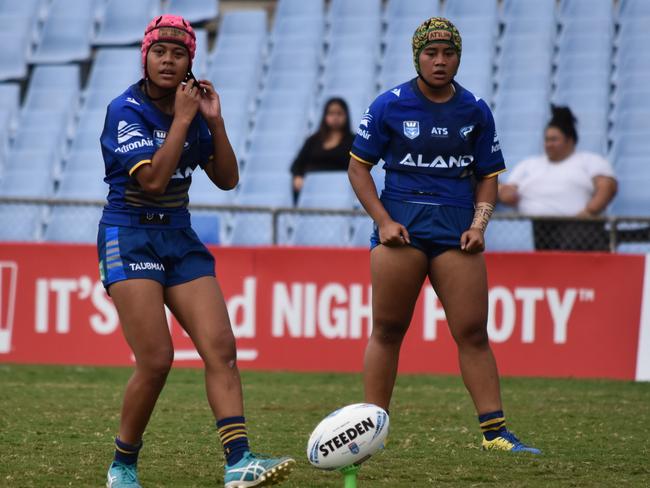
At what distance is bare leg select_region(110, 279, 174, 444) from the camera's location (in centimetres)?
489

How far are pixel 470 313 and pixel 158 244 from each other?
68.2 inches

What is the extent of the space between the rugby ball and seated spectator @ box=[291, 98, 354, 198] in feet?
22.3

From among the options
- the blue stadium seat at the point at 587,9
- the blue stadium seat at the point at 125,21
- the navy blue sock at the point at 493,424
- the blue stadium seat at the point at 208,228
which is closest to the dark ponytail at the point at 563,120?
the blue stadium seat at the point at 208,228

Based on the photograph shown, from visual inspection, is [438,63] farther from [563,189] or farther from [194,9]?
[194,9]

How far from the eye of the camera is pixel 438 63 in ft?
19.1

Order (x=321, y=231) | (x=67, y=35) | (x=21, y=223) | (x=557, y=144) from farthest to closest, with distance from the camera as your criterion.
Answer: (x=67, y=35), (x=21, y=223), (x=321, y=231), (x=557, y=144)

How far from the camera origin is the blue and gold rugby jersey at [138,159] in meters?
4.88

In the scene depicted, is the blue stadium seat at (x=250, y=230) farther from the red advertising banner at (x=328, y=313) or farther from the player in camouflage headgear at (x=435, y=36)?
the player in camouflage headgear at (x=435, y=36)

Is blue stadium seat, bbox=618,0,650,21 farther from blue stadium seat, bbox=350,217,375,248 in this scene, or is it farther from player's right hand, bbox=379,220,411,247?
player's right hand, bbox=379,220,411,247

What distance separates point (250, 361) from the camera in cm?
1005

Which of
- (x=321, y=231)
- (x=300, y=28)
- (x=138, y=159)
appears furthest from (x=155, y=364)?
(x=300, y=28)

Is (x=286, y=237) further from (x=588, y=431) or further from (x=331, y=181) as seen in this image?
(x=588, y=431)

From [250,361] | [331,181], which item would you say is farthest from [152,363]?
[331,181]

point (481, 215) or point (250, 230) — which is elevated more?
point (250, 230)
